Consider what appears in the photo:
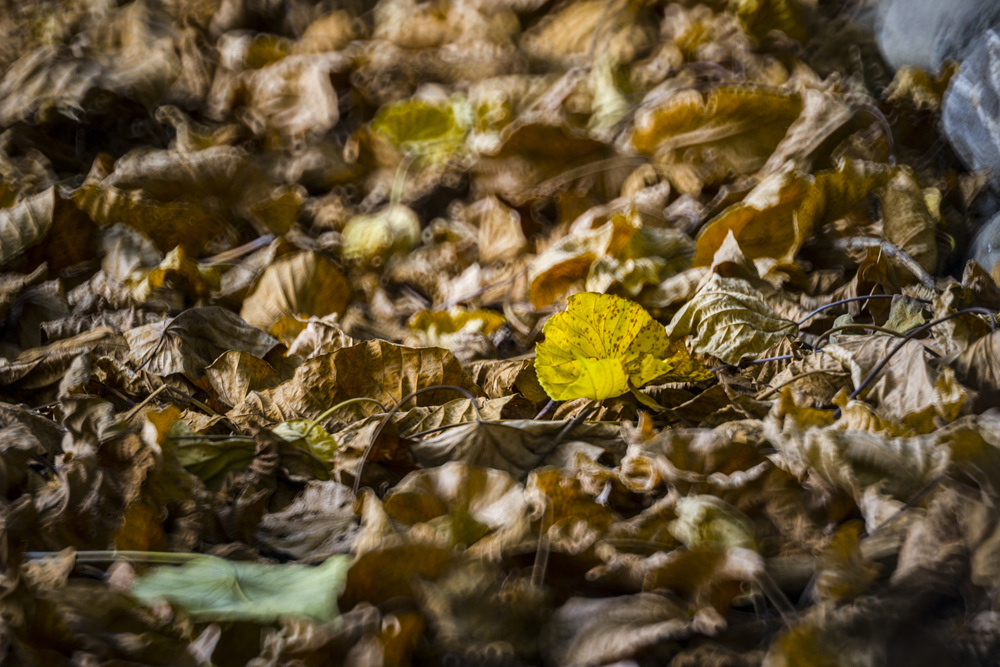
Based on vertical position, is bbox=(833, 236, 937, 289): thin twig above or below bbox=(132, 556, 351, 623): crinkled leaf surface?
above

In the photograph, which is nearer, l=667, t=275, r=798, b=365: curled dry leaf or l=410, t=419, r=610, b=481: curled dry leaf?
l=410, t=419, r=610, b=481: curled dry leaf

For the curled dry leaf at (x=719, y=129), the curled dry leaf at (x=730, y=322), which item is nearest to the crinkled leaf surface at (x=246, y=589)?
the curled dry leaf at (x=730, y=322)

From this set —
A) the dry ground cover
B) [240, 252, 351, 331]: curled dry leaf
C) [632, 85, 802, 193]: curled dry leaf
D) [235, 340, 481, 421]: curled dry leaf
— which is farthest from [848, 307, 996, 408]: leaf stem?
[240, 252, 351, 331]: curled dry leaf

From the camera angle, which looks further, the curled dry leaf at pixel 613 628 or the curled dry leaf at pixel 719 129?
the curled dry leaf at pixel 719 129

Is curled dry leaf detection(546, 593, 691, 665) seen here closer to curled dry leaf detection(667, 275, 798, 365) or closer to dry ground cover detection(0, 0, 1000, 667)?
dry ground cover detection(0, 0, 1000, 667)

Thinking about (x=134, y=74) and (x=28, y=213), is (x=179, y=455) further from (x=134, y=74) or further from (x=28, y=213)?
(x=134, y=74)

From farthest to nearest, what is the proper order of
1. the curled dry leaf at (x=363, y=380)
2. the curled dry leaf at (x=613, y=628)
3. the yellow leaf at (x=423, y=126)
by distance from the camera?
1. the yellow leaf at (x=423, y=126)
2. the curled dry leaf at (x=363, y=380)
3. the curled dry leaf at (x=613, y=628)

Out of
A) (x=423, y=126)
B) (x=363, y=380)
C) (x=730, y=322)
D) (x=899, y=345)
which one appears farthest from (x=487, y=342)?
(x=423, y=126)

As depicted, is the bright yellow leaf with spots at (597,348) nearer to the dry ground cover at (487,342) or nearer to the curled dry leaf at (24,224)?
the dry ground cover at (487,342)

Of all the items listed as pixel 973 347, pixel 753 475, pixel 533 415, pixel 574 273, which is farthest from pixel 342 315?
pixel 973 347

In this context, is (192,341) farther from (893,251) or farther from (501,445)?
(893,251)
